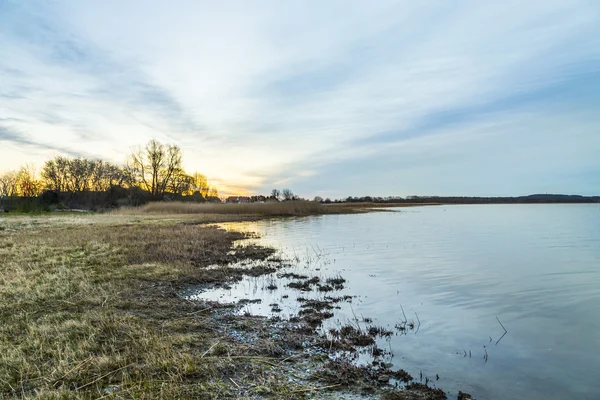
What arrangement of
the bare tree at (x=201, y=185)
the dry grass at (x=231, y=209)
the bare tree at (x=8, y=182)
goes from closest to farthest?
1. the dry grass at (x=231, y=209)
2. the bare tree at (x=8, y=182)
3. the bare tree at (x=201, y=185)

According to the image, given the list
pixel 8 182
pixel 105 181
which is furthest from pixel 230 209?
pixel 8 182

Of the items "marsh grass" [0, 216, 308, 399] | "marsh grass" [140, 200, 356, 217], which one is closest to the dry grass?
"marsh grass" [140, 200, 356, 217]

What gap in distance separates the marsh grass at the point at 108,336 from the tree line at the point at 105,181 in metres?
58.2

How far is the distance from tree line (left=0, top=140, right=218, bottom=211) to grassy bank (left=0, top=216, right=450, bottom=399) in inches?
2335

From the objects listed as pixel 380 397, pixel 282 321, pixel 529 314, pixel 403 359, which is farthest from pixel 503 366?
pixel 282 321

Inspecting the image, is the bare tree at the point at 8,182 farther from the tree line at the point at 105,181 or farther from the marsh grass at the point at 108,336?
the marsh grass at the point at 108,336

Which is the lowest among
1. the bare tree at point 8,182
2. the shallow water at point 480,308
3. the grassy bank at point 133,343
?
the shallow water at point 480,308

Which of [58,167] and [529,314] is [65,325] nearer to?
[529,314]

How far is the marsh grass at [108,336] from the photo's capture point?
14.1 ft

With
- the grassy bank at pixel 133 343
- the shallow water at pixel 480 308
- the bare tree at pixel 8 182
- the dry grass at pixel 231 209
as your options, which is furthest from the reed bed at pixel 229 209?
the bare tree at pixel 8 182

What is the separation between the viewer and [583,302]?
9102 millimetres

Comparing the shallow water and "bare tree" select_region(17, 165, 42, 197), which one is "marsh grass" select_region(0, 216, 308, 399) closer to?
the shallow water

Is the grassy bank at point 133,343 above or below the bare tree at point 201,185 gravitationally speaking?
below

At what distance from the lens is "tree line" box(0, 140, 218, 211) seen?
6631 cm
